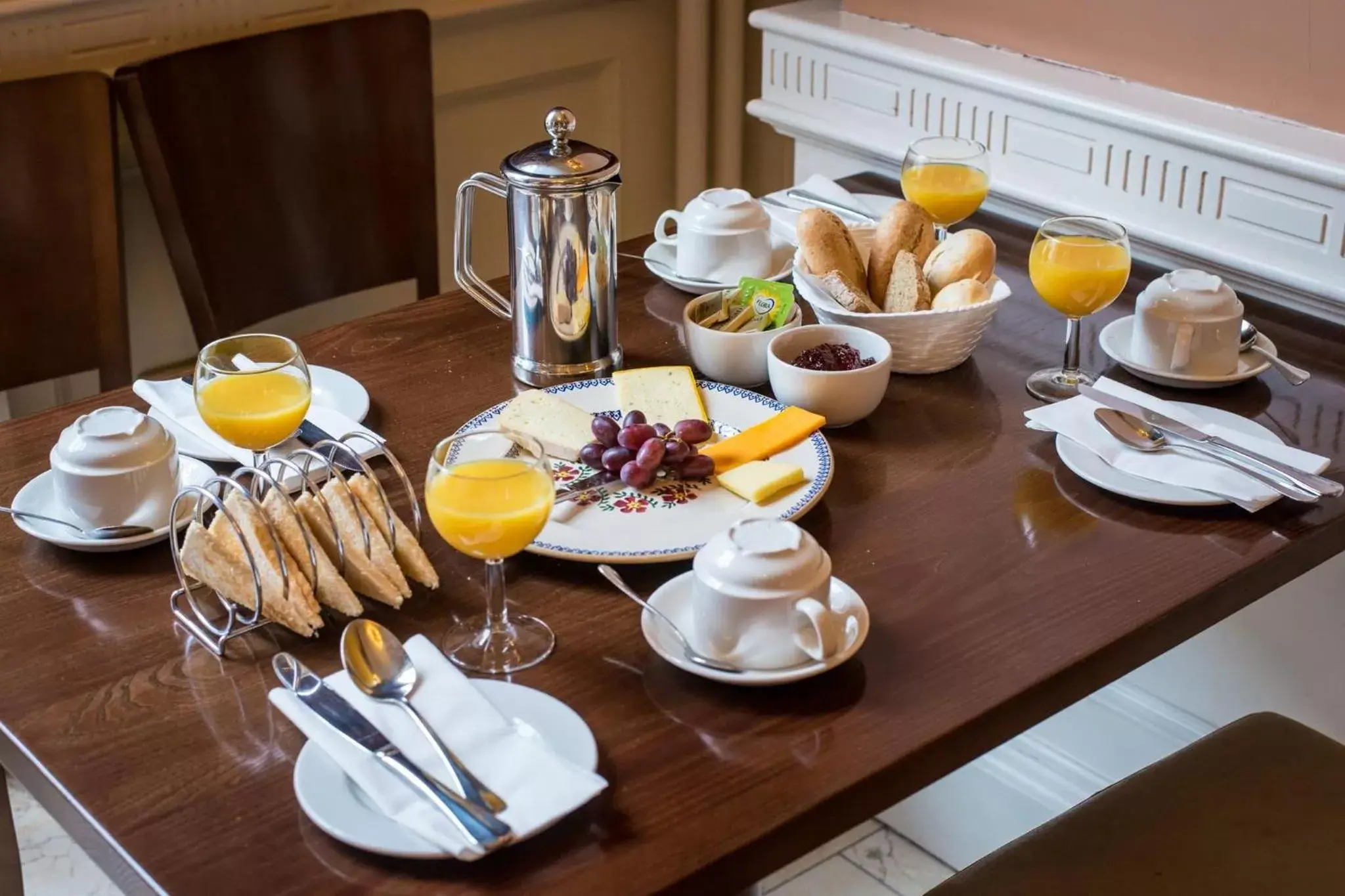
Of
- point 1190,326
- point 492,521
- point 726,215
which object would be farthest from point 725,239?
point 492,521

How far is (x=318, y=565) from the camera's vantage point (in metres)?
1.13

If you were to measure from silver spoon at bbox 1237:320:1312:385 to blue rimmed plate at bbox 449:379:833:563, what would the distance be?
487 millimetres

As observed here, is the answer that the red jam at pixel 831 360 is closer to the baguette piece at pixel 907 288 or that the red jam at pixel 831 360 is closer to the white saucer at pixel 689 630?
the baguette piece at pixel 907 288

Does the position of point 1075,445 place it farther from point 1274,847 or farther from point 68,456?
point 68,456

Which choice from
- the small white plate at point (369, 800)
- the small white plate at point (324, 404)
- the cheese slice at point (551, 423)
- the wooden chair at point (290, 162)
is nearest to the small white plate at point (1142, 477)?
the cheese slice at point (551, 423)

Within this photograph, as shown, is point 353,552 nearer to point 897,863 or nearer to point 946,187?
point 946,187

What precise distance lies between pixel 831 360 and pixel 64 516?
69 centimetres

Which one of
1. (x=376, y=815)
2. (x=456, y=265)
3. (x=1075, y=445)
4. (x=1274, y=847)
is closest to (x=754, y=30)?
(x=456, y=265)

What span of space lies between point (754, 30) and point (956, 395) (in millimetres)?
1538

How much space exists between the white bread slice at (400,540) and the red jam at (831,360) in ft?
1.40

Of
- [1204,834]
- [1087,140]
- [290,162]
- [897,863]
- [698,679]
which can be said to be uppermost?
[1087,140]

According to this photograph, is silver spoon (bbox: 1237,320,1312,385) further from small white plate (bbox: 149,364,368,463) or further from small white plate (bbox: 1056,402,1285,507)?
small white plate (bbox: 149,364,368,463)

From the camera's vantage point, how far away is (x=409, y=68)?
2240mm

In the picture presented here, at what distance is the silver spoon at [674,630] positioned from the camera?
1.05 m
